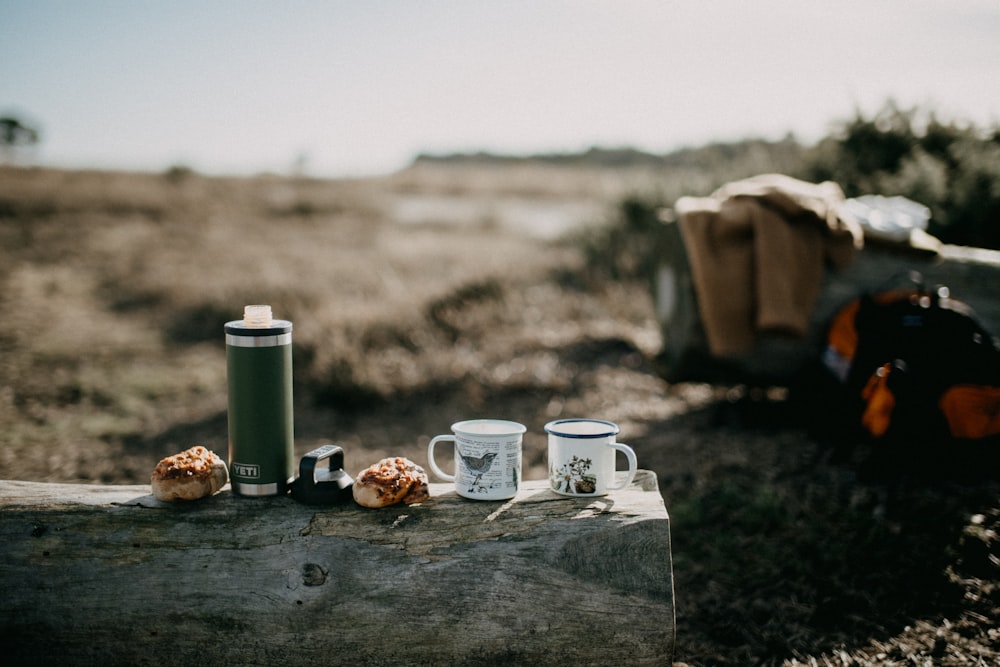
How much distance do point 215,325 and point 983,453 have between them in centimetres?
762

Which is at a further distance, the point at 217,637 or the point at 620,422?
the point at 620,422

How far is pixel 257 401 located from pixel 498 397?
3684 mm

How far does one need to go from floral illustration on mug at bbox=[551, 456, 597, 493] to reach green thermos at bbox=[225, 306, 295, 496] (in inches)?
35.5

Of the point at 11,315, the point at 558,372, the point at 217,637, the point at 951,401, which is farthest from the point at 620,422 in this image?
the point at 11,315

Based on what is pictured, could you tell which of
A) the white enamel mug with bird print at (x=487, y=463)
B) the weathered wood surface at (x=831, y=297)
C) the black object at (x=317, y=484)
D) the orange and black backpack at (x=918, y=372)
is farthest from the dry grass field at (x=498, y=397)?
the black object at (x=317, y=484)

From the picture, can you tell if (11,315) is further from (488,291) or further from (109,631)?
(109,631)

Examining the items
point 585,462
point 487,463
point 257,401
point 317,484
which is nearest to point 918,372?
point 585,462

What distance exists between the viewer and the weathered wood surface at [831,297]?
13.8ft

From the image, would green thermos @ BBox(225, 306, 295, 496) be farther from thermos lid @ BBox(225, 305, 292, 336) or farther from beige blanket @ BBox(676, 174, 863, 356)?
beige blanket @ BBox(676, 174, 863, 356)

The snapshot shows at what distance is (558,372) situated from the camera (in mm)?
6145

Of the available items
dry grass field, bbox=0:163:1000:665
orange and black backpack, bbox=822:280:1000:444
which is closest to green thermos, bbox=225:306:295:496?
dry grass field, bbox=0:163:1000:665

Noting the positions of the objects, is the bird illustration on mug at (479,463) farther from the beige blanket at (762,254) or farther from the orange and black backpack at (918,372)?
the beige blanket at (762,254)

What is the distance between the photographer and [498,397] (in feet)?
19.2

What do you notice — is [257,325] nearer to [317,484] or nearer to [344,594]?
[317,484]
